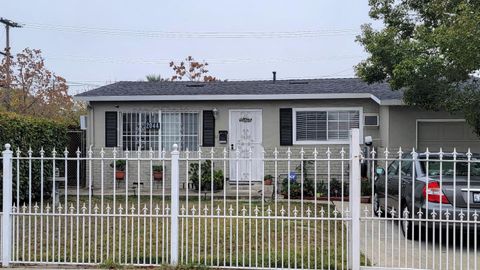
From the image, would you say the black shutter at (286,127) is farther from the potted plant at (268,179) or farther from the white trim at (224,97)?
the potted plant at (268,179)

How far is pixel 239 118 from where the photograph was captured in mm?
15367

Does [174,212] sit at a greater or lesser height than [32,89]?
lesser

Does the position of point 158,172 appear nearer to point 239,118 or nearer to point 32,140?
point 239,118

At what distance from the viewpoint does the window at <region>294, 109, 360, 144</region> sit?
49.6ft

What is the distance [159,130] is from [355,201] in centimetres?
1000

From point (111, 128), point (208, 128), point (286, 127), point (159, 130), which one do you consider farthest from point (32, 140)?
point (286, 127)

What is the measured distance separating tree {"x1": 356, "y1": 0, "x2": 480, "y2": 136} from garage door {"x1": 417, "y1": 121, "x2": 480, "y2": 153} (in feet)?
7.41

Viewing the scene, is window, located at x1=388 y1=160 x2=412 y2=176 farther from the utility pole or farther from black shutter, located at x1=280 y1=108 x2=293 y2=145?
the utility pole

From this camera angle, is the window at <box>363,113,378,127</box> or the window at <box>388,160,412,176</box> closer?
the window at <box>388,160,412,176</box>

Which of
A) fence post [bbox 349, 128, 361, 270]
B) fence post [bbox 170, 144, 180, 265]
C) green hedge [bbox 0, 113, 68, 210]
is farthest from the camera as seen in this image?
green hedge [bbox 0, 113, 68, 210]

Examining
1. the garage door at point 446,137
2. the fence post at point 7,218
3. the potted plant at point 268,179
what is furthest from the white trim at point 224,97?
the fence post at point 7,218

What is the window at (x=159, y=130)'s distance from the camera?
50.9 ft

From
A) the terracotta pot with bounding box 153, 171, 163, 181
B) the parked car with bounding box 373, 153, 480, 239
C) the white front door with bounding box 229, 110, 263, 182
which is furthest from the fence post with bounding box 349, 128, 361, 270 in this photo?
the terracotta pot with bounding box 153, 171, 163, 181

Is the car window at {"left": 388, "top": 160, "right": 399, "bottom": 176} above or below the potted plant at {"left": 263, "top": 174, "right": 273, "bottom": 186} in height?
above
